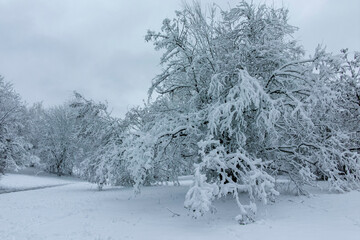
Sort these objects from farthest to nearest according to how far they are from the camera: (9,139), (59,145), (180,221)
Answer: (59,145), (9,139), (180,221)

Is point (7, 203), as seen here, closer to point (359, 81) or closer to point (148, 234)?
point (148, 234)

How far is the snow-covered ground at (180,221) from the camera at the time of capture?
8.20m

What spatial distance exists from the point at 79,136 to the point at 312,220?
16.9 metres

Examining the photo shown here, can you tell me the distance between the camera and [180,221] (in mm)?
10227

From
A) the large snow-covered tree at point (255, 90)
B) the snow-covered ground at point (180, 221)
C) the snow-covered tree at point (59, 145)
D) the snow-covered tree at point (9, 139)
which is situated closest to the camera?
the snow-covered ground at point (180, 221)

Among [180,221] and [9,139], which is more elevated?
[9,139]

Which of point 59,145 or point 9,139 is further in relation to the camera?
point 59,145

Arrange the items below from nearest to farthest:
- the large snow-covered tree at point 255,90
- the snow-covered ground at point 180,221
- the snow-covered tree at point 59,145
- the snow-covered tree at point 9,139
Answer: the snow-covered ground at point 180,221
the large snow-covered tree at point 255,90
the snow-covered tree at point 9,139
the snow-covered tree at point 59,145

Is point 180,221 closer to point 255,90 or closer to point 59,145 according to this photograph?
point 255,90

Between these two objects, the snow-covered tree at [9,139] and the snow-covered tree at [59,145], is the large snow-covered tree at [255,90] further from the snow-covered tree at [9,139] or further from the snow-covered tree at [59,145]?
the snow-covered tree at [59,145]

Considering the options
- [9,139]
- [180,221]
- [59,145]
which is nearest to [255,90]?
[180,221]

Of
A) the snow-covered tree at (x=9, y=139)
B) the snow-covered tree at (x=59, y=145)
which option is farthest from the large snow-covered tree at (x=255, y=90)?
the snow-covered tree at (x=59, y=145)

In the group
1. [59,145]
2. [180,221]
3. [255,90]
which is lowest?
[180,221]

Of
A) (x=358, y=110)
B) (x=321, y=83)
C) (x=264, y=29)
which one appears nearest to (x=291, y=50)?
(x=264, y=29)
